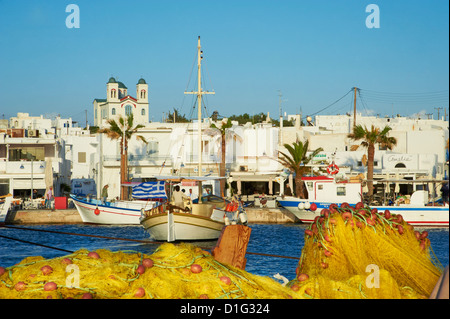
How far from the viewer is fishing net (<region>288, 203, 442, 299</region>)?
7.64 meters

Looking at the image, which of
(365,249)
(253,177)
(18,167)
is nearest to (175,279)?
(365,249)

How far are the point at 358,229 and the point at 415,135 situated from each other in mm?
50562

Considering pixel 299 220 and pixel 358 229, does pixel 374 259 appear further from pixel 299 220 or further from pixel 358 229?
pixel 299 220

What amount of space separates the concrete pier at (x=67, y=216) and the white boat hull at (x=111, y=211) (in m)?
1.55

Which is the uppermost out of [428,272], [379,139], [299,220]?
[379,139]

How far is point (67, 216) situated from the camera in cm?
4159

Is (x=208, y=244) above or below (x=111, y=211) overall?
below

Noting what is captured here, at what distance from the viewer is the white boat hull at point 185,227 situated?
28625 mm

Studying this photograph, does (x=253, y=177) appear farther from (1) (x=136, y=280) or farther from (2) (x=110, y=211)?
(1) (x=136, y=280)

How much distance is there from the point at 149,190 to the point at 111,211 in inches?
293

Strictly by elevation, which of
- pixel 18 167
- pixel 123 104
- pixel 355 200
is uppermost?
pixel 123 104

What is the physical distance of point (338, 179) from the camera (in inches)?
1581

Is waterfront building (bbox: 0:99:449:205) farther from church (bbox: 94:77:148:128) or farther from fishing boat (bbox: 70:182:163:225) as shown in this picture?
church (bbox: 94:77:148:128)
